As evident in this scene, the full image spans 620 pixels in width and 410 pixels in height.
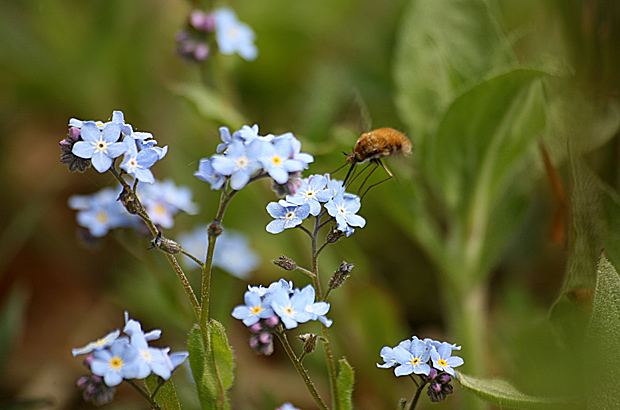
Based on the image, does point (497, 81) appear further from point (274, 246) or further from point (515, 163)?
point (274, 246)

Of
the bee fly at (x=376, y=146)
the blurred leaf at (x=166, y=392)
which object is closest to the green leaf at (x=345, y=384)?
the blurred leaf at (x=166, y=392)

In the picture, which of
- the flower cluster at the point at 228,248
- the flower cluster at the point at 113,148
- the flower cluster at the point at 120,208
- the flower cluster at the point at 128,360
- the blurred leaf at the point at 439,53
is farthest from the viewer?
the flower cluster at the point at 228,248

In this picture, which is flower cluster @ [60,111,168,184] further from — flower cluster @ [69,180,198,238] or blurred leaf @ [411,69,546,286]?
blurred leaf @ [411,69,546,286]

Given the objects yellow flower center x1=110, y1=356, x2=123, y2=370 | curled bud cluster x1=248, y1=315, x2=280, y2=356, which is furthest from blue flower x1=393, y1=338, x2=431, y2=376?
yellow flower center x1=110, y1=356, x2=123, y2=370

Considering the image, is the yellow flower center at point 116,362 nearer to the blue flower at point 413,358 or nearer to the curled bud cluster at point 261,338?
the curled bud cluster at point 261,338

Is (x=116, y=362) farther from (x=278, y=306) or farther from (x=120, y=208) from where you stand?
(x=120, y=208)
